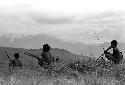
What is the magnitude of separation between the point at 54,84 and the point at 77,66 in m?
7.08

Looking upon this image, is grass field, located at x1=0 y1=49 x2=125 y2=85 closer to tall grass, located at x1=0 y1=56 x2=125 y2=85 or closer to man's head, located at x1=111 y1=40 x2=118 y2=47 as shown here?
tall grass, located at x1=0 y1=56 x2=125 y2=85

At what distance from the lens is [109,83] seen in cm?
813

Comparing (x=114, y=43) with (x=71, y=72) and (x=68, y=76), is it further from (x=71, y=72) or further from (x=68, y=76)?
(x=68, y=76)

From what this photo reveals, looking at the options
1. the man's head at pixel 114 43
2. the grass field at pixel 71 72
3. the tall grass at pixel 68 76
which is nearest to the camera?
the tall grass at pixel 68 76

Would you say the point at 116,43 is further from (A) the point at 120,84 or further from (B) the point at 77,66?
(A) the point at 120,84

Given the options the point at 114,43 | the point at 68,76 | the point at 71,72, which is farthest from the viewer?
the point at 114,43

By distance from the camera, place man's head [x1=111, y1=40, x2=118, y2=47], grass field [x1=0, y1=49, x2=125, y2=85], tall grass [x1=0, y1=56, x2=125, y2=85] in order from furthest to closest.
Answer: man's head [x1=111, y1=40, x2=118, y2=47] < grass field [x1=0, y1=49, x2=125, y2=85] < tall grass [x1=0, y1=56, x2=125, y2=85]

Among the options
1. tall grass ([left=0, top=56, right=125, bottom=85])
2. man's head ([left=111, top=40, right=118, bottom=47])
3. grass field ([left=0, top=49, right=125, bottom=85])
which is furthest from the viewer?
man's head ([left=111, top=40, right=118, bottom=47])

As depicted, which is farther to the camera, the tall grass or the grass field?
the grass field

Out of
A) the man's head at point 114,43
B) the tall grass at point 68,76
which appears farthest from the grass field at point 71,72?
the man's head at point 114,43

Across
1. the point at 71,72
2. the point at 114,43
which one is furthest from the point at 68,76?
the point at 114,43

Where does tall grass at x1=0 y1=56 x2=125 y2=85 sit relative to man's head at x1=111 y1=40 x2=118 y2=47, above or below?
below

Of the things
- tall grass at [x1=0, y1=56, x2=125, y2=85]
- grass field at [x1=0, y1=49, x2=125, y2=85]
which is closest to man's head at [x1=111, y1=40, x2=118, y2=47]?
grass field at [x1=0, y1=49, x2=125, y2=85]

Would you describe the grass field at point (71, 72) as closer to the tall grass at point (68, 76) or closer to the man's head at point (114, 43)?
the tall grass at point (68, 76)
